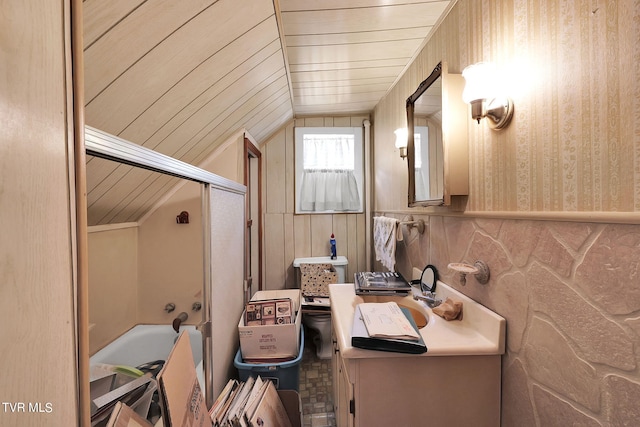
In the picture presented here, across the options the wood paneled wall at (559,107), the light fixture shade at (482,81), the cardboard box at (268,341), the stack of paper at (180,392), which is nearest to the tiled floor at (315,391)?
the cardboard box at (268,341)

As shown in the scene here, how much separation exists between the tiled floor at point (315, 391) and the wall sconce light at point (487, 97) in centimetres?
180

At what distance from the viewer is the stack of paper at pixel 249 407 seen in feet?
3.49

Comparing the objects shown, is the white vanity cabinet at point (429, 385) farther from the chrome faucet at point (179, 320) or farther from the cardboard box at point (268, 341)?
the chrome faucet at point (179, 320)

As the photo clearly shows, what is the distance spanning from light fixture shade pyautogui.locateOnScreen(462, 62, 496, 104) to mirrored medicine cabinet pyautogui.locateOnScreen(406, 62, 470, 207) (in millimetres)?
183

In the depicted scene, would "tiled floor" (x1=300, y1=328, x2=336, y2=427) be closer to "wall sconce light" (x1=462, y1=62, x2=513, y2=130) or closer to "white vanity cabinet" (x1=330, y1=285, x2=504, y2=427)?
"white vanity cabinet" (x1=330, y1=285, x2=504, y2=427)

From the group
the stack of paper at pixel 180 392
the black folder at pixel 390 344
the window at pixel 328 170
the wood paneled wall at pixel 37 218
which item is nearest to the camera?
the wood paneled wall at pixel 37 218

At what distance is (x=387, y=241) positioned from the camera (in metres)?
1.84

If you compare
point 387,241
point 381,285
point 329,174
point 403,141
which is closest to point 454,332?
point 381,285

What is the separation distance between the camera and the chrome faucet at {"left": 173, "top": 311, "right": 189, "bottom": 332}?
1.85 metres

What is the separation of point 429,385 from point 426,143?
1.10m

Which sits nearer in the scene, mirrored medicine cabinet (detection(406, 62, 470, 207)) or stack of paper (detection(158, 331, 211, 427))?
stack of paper (detection(158, 331, 211, 427))

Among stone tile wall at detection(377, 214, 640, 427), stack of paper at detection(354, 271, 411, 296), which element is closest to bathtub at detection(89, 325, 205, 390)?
stack of paper at detection(354, 271, 411, 296)

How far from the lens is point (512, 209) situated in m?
0.83

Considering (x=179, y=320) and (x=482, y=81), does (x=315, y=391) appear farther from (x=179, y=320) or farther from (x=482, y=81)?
(x=482, y=81)
